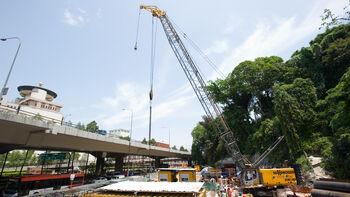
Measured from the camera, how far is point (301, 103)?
1264 inches

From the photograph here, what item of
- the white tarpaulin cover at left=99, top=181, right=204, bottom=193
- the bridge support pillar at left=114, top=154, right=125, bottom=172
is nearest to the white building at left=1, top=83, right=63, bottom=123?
the bridge support pillar at left=114, top=154, right=125, bottom=172

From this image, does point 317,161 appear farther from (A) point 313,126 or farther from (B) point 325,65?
(B) point 325,65

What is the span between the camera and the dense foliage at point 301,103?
2272 centimetres

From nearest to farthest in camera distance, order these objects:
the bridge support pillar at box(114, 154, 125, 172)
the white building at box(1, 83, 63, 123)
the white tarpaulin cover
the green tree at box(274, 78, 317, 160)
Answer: the white tarpaulin cover, the green tree at box(274, 78, 317, 160), the bridge support pillar at box(114, 154, 125, 172), the white building at box(1, 83, 63, 123)

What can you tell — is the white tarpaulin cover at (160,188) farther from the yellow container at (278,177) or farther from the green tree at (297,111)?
the green tree at (297,111)

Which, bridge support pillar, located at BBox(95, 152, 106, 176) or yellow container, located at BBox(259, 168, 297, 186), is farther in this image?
bridge support pillar, located at BBox(95, 152, 106, 176)

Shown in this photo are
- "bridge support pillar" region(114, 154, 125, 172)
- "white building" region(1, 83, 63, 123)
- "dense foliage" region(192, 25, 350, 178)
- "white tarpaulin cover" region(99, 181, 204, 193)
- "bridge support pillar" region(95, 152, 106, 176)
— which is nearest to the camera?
"white tarpaulin cover" region(99, 181, 204, 193)

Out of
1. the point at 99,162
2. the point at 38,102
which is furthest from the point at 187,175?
the point at 38,102

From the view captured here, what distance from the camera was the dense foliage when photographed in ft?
74.5

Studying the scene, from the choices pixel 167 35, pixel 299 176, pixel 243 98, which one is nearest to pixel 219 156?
pixel 243 98

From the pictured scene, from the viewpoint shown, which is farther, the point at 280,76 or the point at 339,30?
the point at 280,76

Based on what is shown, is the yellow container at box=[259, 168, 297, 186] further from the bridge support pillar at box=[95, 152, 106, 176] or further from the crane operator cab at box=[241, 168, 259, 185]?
the bridge support pillar at box=[95, 152, 106, 176]

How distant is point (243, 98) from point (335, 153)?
32.1 meters

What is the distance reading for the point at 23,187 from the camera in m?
21.2
